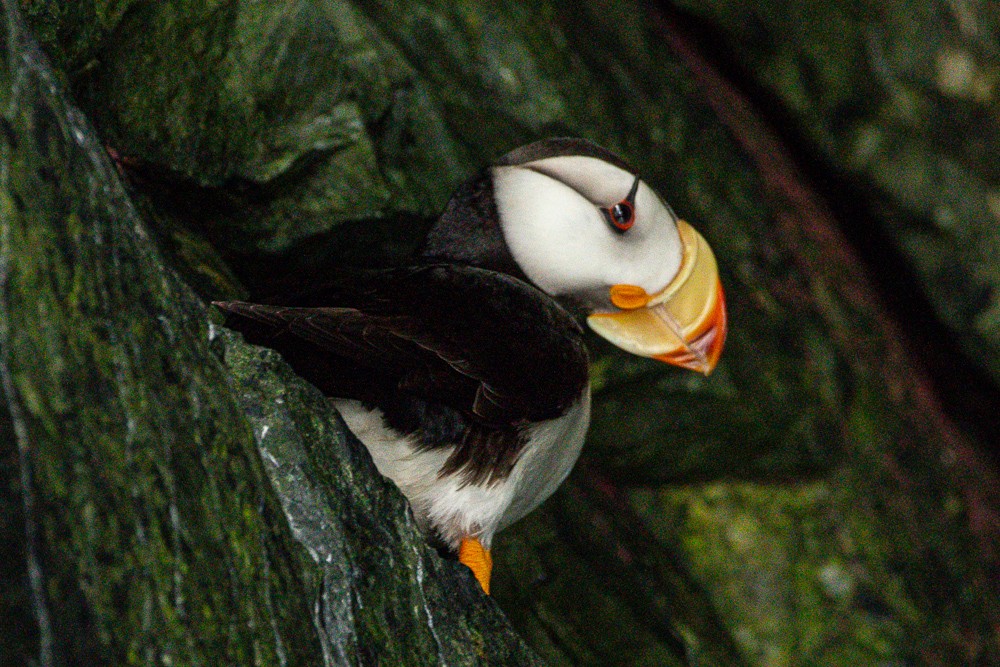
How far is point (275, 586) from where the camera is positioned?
6.33 feet

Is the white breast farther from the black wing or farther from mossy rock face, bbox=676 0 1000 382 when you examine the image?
mossy rock face, bbox=676 0 1000 382

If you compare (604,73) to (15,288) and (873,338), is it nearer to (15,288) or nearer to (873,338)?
(873,338)

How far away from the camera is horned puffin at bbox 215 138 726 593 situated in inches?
98.3

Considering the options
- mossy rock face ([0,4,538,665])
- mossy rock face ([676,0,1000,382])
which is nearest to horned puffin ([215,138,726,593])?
mossy rock face ([0,4,538,665])

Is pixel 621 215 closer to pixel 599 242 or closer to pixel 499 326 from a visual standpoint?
pixel 599 242

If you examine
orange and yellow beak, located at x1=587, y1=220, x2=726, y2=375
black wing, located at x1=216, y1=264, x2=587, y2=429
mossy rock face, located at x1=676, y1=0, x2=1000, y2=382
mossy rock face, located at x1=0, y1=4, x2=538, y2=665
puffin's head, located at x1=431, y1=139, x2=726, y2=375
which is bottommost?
mossy rock face, located at x1=676, y1=0, x2=1000, y2=382

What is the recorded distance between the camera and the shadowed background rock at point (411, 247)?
5.38 feet

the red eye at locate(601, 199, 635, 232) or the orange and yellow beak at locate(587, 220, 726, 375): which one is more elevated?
the red eye at locate(601, 199, 635, 232)

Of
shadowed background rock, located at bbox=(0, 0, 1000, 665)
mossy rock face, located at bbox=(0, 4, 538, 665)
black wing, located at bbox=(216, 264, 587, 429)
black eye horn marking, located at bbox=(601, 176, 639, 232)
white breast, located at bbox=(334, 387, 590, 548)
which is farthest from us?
black eye horn marking, located at bbox=(601, 176, 639, 232)

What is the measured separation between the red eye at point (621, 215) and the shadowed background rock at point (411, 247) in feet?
3.18

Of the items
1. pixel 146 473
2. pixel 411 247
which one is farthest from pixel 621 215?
pixel 146 473

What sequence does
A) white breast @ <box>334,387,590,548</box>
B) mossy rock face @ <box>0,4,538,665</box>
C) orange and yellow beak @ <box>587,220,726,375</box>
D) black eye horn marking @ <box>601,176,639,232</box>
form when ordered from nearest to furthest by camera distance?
mossy rock face @ <box>0,4,538,665</box> → white breast @ <box>334,387,590,548</box> → black eye horn marking @ <box>601,176,639,232</box> → orange and yellow beak @ <box>587,220,726,375</box>

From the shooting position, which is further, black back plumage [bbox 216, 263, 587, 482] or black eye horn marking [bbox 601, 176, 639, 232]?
black eye horn marking [bbox 601, 176, 639, 232]

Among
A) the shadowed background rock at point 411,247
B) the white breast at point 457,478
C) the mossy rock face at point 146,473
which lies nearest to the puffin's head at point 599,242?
the white breast at point 457,478
